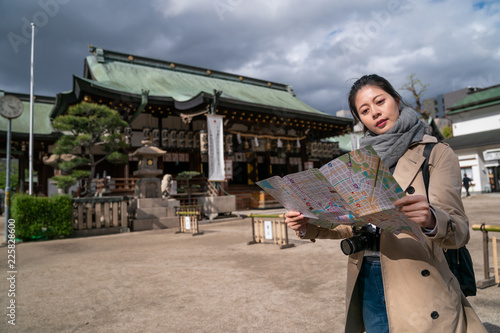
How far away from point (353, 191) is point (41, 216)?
454 inches

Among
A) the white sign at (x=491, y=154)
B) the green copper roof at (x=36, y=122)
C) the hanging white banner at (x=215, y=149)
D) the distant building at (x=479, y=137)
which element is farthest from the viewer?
the distant building at (x=479, y=137)

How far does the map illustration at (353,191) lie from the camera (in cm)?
105

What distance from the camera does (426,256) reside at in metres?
1.31

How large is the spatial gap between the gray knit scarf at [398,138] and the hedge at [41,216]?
37.1 ft

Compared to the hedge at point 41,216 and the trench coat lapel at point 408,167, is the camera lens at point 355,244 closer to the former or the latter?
the trench coat lapel at point 408,167

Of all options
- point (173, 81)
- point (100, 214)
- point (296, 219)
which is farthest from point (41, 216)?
point (173, 81)

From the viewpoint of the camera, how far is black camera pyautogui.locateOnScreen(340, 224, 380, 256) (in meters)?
1.46

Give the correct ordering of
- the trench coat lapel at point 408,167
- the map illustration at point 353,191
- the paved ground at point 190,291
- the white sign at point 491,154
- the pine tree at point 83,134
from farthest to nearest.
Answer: the white sign at point 491,154 → the pine tree at point 83,134 → the paved ground at point 190,291 → the trench coat lapel at point 408,167 → the map illustration at point 353,191

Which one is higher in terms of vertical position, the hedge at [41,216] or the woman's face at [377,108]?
the woman's face at [377,108]

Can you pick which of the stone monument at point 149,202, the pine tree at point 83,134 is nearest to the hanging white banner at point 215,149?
the stone monument at point 149,202

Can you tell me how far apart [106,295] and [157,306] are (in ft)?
3.12

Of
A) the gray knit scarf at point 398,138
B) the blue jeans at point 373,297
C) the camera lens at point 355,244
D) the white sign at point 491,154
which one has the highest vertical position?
the white sign at point 491,154

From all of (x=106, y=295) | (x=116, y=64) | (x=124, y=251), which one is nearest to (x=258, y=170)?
(x=116, y=64)

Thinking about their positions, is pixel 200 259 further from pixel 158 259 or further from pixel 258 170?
pixel 258 170
